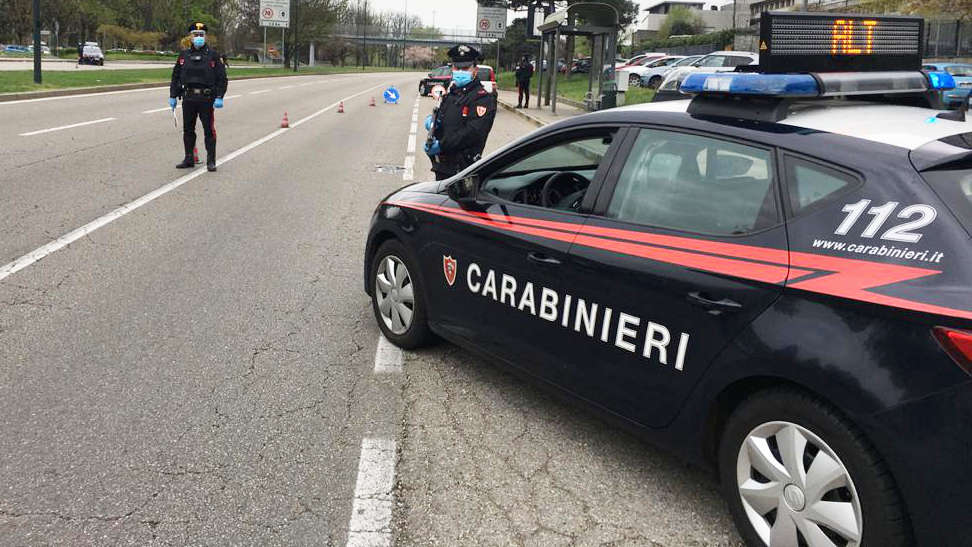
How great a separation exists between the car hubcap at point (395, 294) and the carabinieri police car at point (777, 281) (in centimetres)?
58

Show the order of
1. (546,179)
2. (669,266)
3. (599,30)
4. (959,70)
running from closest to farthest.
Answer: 1. (669,266)
2. (546,179)
3. (599,30)
4. (959,70)

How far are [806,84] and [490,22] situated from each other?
51.3 meters

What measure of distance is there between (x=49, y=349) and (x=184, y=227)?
11.6 ft

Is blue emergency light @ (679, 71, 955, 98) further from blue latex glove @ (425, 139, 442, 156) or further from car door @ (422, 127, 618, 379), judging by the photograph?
blue latex glove @ (425, 139, 442, 156)

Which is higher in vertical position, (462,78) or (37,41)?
(37,41)

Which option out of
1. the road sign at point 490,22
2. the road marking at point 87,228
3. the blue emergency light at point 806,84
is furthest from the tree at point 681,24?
the blue emergency light at point 806,84

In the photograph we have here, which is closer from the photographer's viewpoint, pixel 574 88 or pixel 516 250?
pixel 516 250

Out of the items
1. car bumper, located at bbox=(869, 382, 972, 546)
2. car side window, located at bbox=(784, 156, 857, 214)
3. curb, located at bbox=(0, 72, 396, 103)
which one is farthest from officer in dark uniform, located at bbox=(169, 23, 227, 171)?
curb, located at bbox=(0, 72, 396, 103)

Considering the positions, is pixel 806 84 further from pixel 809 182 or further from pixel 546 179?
pixel 546 179

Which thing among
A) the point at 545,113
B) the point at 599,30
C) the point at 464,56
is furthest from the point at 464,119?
the point at 545,113

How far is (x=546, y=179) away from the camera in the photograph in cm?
457

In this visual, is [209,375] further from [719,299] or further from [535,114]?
[535,114]

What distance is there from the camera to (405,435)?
3.92m

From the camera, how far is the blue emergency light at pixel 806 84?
319 centimetres
